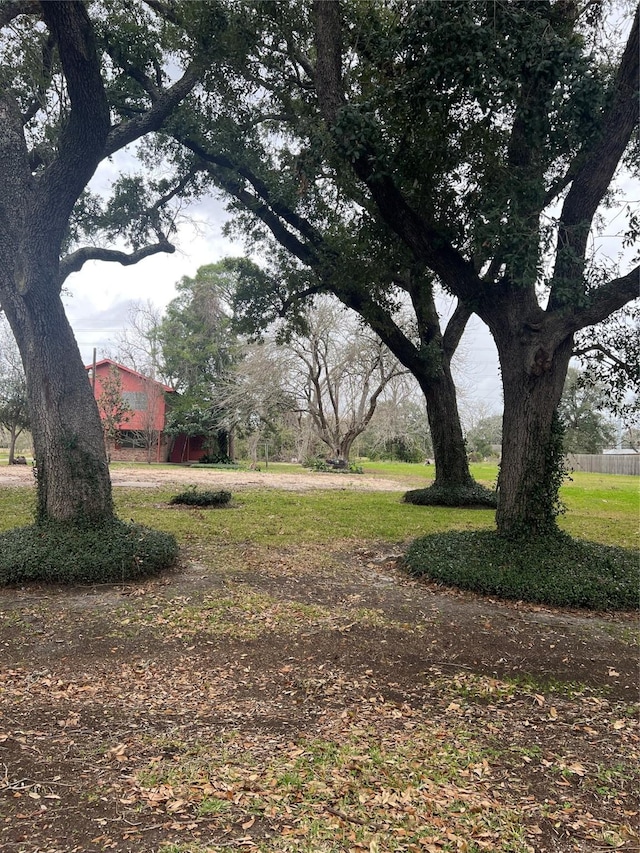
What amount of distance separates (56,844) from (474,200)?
21.2ft

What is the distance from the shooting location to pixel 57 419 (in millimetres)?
5777

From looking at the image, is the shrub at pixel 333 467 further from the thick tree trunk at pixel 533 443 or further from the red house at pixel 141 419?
the thick tree trunk at pixel 533 443

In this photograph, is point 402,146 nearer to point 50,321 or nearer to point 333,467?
point 50,321

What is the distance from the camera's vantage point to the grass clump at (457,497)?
37.4 feet

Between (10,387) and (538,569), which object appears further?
(10,387)

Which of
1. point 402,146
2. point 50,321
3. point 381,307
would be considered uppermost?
point 402,146

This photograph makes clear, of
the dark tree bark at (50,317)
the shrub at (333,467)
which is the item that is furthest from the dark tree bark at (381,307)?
the shrub at (333,467)

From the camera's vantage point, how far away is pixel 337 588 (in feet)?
17.6

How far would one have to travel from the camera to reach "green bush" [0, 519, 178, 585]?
5160 mm

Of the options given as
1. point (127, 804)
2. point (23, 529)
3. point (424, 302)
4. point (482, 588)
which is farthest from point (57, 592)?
point (424, 302)

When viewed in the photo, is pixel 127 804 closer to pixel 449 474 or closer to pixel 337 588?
pixel 337 588

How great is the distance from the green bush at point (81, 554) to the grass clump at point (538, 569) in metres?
2.92

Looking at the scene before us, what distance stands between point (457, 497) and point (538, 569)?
623 cm

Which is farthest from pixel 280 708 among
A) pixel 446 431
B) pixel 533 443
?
pixel 446 431
